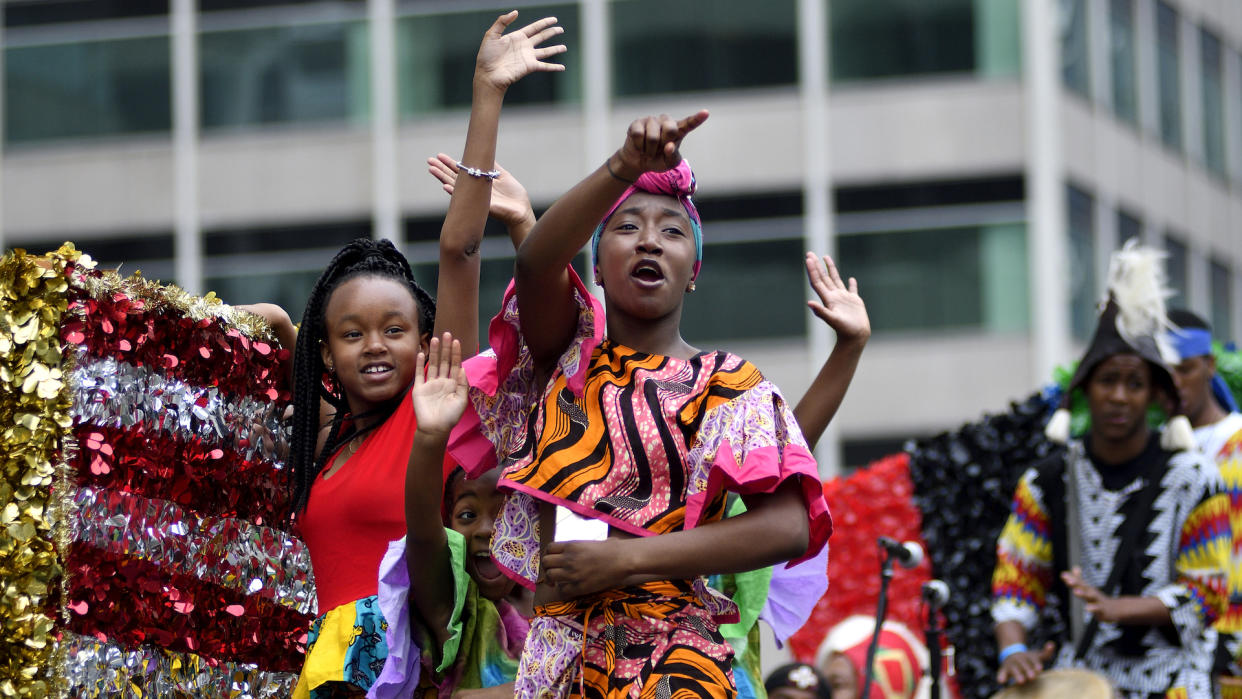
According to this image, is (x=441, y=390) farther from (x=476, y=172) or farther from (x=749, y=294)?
(x=749, y=294)

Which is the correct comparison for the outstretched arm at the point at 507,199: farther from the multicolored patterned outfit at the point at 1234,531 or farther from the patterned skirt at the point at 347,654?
the multicolored patterned outfit at the point at 1234,531

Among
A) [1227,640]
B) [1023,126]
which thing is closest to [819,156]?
[1023,126]

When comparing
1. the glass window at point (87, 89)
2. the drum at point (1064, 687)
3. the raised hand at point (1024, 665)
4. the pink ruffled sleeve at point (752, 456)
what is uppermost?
the glass window at point (87, 89)

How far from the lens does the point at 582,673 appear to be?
3.52 meters

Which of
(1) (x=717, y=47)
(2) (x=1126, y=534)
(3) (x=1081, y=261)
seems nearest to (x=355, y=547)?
(2) (x=1126, y=534)

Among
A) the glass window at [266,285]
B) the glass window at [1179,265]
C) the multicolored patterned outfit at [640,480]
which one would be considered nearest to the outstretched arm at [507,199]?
the multicolored patterned outfit at [640,480]

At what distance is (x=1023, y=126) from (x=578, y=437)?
16681mm

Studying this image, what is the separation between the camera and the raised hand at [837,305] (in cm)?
416

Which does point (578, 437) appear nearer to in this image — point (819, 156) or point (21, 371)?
point (21, 371)

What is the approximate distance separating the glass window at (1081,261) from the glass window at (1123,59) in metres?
1.46

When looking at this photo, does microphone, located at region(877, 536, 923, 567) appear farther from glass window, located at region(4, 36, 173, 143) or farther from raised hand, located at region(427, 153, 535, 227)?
glass window, located at region(4, 36, 173, 143)

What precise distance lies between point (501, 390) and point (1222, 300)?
20.9 meters

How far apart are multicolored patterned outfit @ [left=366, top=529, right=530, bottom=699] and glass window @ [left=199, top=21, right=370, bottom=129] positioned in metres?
16.8

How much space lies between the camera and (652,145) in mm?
3398
